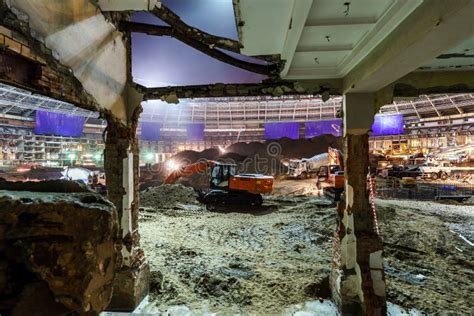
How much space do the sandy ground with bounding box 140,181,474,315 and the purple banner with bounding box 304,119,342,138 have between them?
18.7m

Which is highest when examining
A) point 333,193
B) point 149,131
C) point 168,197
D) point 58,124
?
point 149,131

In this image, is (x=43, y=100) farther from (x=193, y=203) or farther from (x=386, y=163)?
(x=386, y=163)

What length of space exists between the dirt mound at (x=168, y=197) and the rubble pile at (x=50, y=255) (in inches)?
457

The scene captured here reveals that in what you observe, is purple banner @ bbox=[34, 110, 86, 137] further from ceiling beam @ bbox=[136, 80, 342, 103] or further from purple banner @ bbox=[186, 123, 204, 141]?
ceiling beam @ bbox=[136, 80, 342, 103]

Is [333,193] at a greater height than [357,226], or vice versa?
[357,226]

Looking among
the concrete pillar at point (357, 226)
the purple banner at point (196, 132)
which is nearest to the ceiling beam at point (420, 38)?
the concrete pillar at point (357, 226)

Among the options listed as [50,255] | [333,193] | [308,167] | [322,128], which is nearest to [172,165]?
[308,167]

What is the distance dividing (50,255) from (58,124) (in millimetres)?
25246

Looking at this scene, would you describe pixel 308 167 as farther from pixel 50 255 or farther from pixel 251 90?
pixel 50 255

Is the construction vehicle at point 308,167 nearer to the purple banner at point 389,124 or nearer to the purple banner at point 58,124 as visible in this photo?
the purple banner at point 389,124

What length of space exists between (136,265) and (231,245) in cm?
341

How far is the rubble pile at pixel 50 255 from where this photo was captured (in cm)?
120

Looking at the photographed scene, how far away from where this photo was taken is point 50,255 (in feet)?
4.02

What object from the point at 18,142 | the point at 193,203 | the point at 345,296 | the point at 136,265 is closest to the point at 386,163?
the point at 193,203
